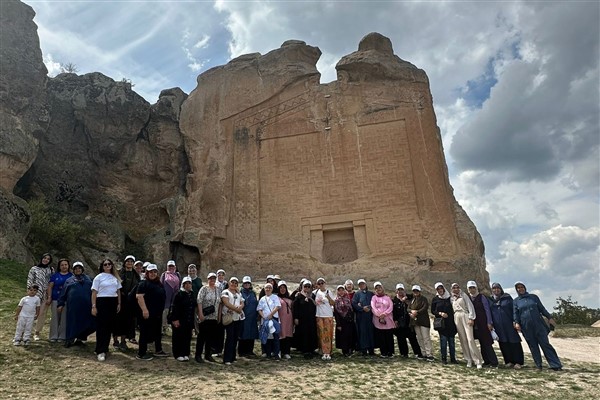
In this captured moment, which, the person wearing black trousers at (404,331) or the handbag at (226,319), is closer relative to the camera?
the handbag at (226,319)

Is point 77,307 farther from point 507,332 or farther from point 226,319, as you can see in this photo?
point 507,332

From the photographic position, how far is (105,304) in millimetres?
8461

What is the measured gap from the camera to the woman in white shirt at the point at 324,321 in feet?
32.0

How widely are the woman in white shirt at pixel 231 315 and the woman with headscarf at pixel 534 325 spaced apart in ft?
18.3

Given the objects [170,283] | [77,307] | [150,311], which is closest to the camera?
[150,311]

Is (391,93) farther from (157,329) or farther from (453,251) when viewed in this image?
(157,329)

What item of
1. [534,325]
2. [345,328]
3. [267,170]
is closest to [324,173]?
[267,170]

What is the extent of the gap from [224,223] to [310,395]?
51.8 feet

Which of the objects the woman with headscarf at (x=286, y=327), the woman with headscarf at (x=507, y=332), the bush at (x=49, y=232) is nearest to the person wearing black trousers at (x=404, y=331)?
the woman with headscarf at (x=507, y=332)

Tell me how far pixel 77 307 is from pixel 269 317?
3.67 m

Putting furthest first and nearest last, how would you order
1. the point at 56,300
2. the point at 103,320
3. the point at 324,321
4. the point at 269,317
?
the point at 324,321, the point at 269,317, the point at 56,300, the point at 103,320

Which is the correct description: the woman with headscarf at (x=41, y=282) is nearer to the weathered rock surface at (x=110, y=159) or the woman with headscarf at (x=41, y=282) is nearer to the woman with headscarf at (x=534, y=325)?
the woman with headscarf at (x=534, y=325)

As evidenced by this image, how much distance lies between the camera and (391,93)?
72.3 feet

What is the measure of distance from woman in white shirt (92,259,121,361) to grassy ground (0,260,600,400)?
1.03 ft
